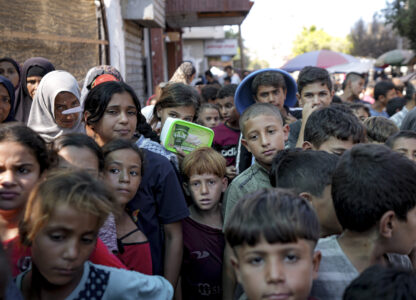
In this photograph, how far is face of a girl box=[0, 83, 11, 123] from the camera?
348cm

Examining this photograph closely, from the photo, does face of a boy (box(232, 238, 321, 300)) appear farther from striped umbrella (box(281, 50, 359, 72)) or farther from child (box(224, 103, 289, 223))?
striped umbrella (box(281, 50, 359, 72))

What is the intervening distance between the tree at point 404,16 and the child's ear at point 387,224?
25708 millimetres

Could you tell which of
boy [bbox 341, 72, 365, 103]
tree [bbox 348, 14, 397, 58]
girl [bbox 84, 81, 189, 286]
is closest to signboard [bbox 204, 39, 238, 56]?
boy [bbox 341, 72, 365, 103]

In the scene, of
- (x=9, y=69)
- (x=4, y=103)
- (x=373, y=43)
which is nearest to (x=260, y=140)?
(x=4, y=103)

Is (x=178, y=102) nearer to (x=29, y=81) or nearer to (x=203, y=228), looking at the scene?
(x=203, y=228)

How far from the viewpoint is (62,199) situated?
1707mm

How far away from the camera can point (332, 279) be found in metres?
1.70

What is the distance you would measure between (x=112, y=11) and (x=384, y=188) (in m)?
6.20

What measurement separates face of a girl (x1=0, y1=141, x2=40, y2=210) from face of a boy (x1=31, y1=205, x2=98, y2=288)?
0.32 metres

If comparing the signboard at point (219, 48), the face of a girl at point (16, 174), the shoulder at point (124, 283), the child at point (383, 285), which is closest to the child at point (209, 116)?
the face of a girl at point (16, 174)

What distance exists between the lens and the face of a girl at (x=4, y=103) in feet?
11.4

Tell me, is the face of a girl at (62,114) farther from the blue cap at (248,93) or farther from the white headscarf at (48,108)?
the blue cap at (248,93)

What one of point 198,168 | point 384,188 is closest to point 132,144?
point 198,168

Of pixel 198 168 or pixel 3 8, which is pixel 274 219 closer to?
pixel 198 168
